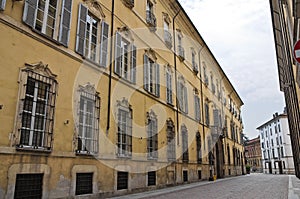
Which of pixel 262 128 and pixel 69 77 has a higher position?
pixel 262 128

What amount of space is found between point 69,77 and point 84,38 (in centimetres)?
174

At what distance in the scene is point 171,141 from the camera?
1636cm

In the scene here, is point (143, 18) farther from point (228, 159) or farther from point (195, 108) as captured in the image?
point (228, 159)

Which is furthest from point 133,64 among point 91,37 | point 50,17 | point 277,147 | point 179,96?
point 277,147

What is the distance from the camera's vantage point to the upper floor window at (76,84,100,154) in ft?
30.2

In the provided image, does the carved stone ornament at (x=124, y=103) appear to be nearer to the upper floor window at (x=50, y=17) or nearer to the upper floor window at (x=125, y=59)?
the upper floor window at (x=125, y=59)

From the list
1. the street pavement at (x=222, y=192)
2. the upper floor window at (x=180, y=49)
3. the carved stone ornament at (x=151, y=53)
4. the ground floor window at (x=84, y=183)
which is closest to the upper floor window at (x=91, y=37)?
the carved stone ornament at (x=151, y=53)

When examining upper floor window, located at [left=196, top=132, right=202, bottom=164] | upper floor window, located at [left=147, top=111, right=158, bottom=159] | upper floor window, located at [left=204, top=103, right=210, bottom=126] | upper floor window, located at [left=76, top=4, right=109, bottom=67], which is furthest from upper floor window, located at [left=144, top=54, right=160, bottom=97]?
upper floor window, located at [left=204, top=103, right=210, bottom=126]

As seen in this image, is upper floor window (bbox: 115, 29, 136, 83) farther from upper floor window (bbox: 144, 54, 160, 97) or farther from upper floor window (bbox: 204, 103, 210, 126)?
upper floor window (bbox: 204, 103, 210, 126)

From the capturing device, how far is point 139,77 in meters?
13.6

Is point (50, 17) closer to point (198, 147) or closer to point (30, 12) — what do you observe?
point (30, 12)

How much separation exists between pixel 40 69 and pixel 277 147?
64083 millimetres

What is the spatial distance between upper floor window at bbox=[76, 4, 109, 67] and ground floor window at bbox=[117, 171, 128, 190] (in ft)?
14.8

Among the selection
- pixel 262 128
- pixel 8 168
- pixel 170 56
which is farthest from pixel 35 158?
pixel 262 128
